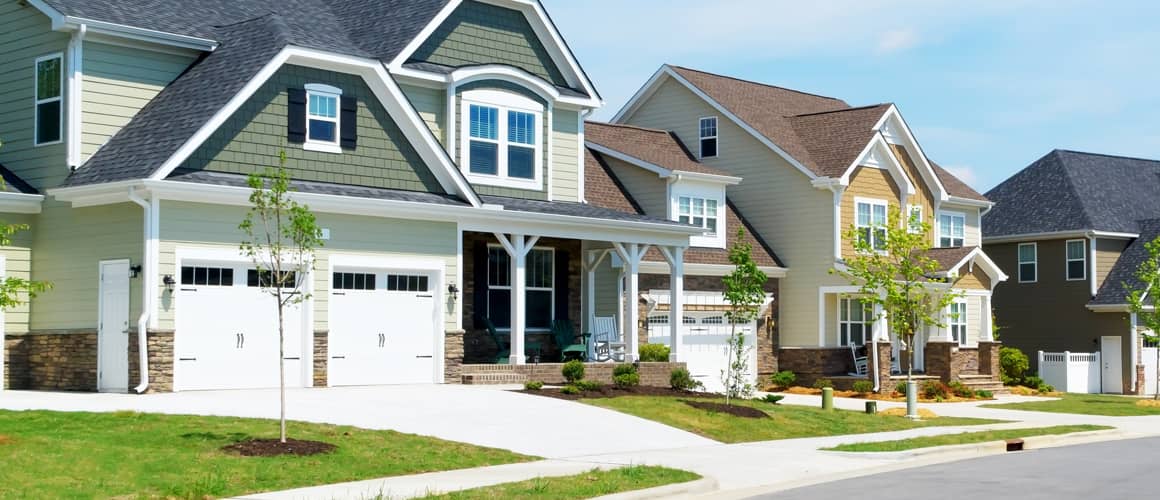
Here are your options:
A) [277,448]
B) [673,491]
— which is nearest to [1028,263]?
[673,491]

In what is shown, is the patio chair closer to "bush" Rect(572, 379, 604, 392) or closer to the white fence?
"bush" Rect(572, 379, 604, 392)

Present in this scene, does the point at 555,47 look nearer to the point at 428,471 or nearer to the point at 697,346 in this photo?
the point at 697,346

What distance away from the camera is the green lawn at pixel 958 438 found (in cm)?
2273

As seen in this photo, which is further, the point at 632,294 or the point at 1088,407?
the point at 1088,407

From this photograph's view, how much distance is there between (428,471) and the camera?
17.8 metres

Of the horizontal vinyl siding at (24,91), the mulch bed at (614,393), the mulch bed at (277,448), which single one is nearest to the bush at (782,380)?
the mulch bed at (614,393)

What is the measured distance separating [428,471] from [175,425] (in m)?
3.89

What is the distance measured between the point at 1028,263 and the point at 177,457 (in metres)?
40.1

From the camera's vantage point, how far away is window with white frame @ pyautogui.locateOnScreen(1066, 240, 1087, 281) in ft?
161

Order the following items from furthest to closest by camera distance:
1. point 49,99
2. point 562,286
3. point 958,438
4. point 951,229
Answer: point 951,229 < point 562,286 < point 49,99 < point 958,438

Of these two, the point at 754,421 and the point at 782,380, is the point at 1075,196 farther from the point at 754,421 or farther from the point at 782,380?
the point at 754,421

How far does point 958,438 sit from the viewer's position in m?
24.7

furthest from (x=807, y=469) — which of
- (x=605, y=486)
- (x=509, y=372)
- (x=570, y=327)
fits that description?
(x=570, y=327)

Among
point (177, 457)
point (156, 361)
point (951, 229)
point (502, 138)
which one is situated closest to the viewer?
point (177, 457)
